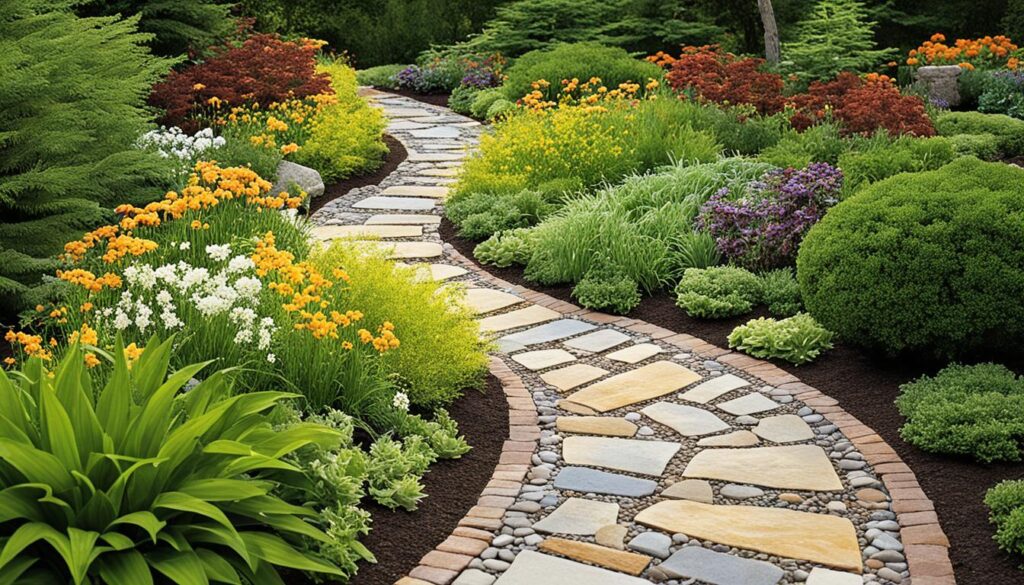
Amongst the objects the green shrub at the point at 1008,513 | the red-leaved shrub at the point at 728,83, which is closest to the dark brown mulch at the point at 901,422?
the green shrub at the point at 1008,513

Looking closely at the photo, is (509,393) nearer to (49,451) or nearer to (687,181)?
(49,451)

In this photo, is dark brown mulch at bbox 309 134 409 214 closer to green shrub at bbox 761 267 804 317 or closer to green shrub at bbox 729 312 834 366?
green shrub at bbox 761 267 804 317

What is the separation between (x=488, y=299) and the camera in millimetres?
7086

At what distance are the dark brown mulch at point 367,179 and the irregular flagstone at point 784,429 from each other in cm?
535

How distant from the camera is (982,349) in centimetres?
552

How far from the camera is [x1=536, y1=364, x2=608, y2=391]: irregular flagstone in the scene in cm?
570

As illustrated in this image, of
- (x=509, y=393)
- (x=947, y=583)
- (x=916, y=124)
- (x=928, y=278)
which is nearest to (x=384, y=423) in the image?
(x=509, y=393)

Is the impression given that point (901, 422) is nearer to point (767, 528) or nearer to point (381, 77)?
point (767, 528)

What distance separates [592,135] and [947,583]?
19.7 feet

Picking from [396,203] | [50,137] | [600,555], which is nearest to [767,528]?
[600,555]

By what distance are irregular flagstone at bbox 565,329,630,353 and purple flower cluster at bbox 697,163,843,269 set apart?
3.88 ft

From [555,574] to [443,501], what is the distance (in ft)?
2.24

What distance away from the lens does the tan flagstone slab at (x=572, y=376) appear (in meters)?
5.70

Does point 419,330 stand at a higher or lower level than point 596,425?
higher
